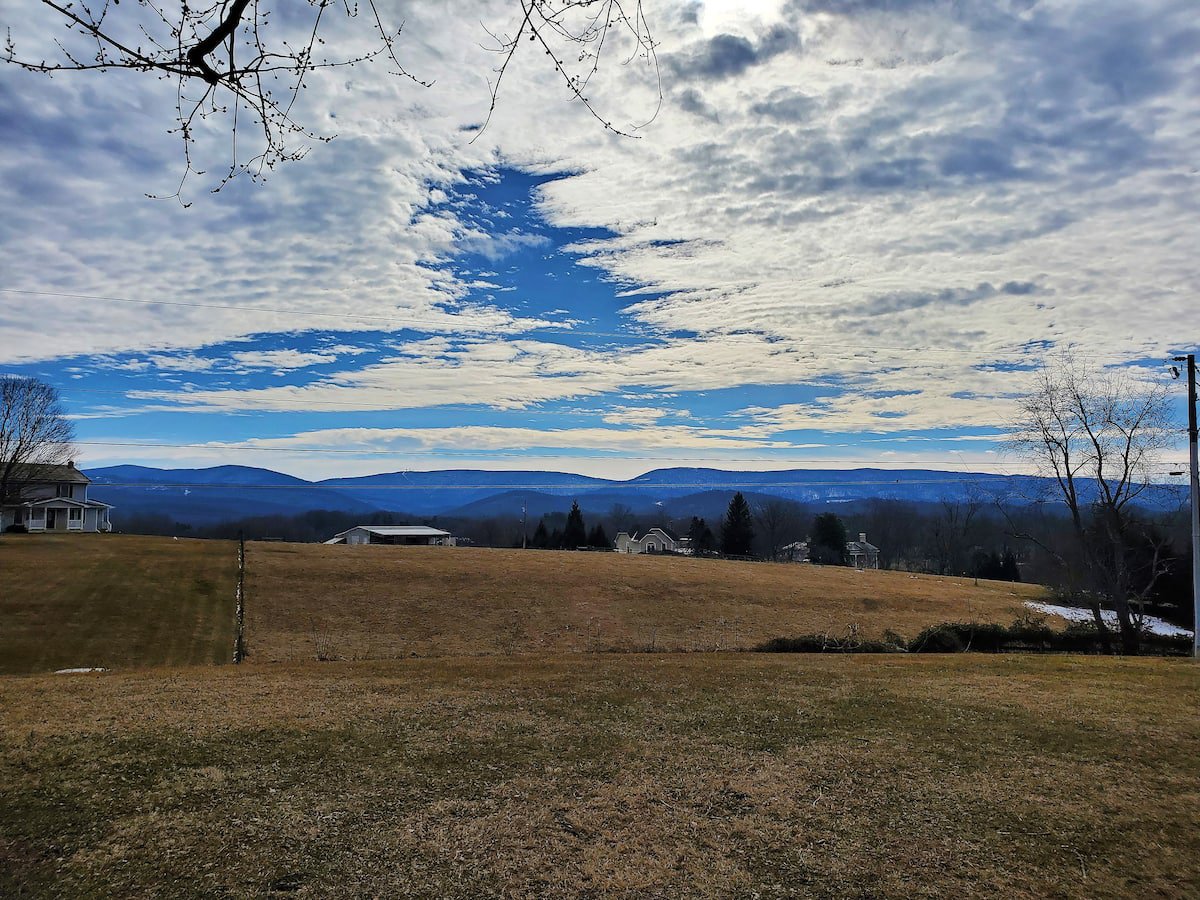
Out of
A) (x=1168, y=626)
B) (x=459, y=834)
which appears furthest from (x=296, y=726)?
(x=1168, y=626)

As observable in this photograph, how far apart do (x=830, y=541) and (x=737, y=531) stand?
44.7ft

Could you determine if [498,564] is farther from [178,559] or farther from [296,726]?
[296,726]

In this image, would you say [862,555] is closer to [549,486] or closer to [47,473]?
[549,486]

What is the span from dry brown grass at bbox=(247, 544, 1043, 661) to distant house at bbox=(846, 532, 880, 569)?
3754cm

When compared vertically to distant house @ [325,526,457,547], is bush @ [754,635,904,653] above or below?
below

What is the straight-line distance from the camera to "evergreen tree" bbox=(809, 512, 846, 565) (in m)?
91.3

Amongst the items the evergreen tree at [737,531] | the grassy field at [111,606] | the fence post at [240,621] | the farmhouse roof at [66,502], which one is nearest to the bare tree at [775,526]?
the evergreen tree at [737,531]

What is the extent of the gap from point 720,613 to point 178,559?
32583 millimetres

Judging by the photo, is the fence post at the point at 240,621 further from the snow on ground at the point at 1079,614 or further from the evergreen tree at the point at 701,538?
the evergreen tree at the point at 701,538

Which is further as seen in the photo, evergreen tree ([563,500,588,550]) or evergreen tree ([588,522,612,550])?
evergreen tree ([588,522,612,550])

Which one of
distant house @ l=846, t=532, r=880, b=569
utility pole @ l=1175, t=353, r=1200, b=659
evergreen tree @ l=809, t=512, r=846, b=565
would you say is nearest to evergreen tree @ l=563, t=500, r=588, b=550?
evergreen tree @ l=809, t=512, r=846, b=565

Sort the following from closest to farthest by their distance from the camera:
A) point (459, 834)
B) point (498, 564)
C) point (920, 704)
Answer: point (459, 834) < point (920, 704) < point (498, 564)

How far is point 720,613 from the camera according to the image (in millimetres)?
38906

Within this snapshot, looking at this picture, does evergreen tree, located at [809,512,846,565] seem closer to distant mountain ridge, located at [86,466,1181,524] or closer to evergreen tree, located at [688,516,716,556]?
distant mountain ridge, located at [86,466,1181,524]
